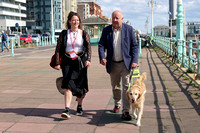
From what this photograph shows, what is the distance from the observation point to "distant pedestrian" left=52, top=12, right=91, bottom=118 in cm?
567

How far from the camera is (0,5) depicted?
3816 inches

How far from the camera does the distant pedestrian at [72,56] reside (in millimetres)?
5668

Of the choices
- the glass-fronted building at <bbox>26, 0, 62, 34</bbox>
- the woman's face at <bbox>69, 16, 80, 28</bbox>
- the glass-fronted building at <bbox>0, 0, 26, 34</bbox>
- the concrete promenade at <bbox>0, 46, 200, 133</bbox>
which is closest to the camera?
the concrete promenade at <bbox>0, 46, 200, 133</bbox>

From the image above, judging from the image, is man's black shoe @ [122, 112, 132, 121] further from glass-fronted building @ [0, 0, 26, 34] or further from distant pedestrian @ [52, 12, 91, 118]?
glass-fronted building @ [0, 0, 26, 34]

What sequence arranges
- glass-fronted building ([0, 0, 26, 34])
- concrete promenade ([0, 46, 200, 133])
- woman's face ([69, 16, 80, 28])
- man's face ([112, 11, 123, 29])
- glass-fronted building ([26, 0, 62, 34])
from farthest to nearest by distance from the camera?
glass-fronted building ([26, 0, 62, 34])
glass-fronted building ([0, 0, 26, 34])
woman's face ([69, 16, 80, 28])
man's face ([112, 11, 123, 29])
concrete promenade ([0, 46, 200, 133])

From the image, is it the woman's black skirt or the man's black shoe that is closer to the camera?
the man's black shoe

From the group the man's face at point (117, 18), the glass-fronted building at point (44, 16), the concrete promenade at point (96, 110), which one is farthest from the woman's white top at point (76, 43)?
the glass-fronted building at point (44, 16)

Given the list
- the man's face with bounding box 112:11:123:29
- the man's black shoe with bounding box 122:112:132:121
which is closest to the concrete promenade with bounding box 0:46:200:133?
the man's black shoe with bounding box 122:112:132:121

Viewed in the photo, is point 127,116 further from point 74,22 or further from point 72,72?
point 74,22

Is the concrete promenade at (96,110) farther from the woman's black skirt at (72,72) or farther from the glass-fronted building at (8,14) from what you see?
the glass-fronted building at (8,14)

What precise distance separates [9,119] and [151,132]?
245 centimetres

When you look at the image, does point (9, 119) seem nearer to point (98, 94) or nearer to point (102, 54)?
point (102, 54)

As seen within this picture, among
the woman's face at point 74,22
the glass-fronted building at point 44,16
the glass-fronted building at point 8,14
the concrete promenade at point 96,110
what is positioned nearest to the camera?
the concrete promenade at point 96,110

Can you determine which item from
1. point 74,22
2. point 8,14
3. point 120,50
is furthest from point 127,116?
point 8,14
